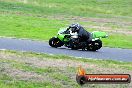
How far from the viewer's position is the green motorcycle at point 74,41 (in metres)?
26.8

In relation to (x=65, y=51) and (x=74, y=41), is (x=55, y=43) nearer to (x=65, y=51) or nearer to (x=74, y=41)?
(x=74, y=41)

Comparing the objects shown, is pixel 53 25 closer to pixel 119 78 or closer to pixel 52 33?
pixel 52 33

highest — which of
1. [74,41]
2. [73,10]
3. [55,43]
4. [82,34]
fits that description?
[82,34]

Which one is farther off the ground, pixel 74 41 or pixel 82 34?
pixel 82 34

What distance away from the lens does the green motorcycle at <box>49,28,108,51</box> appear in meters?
26.8

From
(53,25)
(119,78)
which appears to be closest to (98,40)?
(119,78)

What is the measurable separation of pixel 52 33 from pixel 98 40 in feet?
38.9

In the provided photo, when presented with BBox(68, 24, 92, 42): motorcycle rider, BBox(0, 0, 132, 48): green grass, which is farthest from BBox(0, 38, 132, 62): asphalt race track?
BBox(0, 0, 132, 48): green grass

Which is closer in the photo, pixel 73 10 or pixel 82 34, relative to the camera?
pixel 82 34

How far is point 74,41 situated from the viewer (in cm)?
2708

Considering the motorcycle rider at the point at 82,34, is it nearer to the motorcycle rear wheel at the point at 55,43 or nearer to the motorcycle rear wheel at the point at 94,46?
the motorcycle rear wheel at the point at 94,46

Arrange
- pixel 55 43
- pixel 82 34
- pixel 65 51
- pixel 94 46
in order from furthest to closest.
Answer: pixel 55 43
pixel 82 34
pixel 94 46
pixel 65 51

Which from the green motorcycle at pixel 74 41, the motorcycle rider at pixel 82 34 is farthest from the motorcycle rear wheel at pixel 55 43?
the motorcycle rider at pixel 82 34

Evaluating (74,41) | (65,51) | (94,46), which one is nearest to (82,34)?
(74,41)
